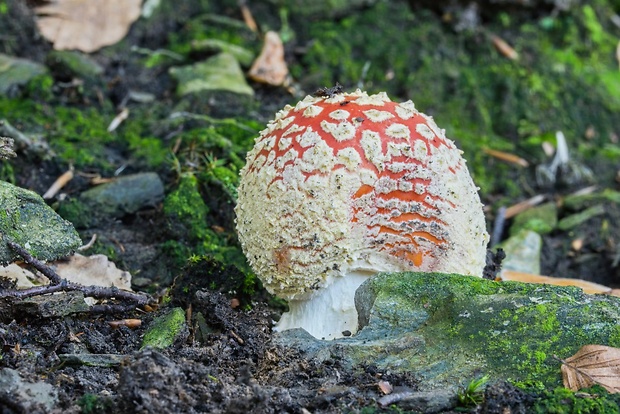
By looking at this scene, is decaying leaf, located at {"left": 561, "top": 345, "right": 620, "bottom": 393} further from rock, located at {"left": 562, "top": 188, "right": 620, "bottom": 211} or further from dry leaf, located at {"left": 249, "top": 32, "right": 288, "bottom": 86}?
dry leaf, located at {"left": 249, "top": 32, "right": 288, "bottom": 86}

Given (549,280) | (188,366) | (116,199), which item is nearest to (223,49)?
(116,199)

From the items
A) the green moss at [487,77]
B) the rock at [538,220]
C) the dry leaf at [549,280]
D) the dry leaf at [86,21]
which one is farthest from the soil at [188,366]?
the green moss at [487,77]

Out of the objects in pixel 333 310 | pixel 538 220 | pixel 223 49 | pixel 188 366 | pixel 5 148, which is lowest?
pixel 538 220

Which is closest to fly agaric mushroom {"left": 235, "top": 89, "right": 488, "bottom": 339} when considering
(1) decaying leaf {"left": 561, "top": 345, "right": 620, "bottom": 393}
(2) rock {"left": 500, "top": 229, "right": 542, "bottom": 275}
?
(1) decaying leaf {"left": 561, "top": 345, "right": 620, "bottom": 393}

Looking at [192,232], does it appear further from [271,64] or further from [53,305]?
[271,64]

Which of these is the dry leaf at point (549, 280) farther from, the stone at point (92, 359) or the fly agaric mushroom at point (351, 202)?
the stone at point (92, 359)

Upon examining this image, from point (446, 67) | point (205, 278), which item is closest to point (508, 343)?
point (205, 278)

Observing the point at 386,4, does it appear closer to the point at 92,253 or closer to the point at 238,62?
the point at 238,62
